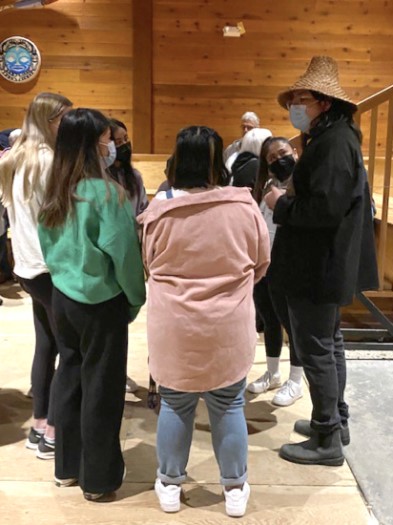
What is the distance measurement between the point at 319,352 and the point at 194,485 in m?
0.67

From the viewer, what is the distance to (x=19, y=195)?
2111 millimetres

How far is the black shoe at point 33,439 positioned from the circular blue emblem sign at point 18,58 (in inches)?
205

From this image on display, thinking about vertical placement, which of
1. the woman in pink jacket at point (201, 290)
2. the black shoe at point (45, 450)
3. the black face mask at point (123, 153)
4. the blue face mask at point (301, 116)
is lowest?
the black shoe at point (45, 450)

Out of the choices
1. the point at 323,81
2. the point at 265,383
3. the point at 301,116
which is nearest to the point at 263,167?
the point at 301,116

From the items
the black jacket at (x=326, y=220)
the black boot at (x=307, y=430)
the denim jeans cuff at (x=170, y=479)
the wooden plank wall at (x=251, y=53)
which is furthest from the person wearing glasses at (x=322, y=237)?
the wooden plank wall at (x=251, y=53)

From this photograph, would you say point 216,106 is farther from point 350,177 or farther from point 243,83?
point 350,177

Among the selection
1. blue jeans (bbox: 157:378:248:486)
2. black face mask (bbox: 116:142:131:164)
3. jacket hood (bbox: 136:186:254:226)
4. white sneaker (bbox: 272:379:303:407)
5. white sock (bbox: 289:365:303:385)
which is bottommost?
white sneaker (bbox: 272:379:303:407)

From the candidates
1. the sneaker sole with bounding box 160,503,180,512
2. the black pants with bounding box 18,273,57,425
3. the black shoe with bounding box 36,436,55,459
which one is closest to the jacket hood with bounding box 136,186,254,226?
the black pants with bounding box 18,273,57,425

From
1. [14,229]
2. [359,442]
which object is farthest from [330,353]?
[14,229]

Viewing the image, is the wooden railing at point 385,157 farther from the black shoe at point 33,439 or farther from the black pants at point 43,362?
the black shoe at point 33,439

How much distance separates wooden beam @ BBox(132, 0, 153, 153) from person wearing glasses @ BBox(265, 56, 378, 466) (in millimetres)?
4657

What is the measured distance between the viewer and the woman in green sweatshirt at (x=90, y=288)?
1.80 meters

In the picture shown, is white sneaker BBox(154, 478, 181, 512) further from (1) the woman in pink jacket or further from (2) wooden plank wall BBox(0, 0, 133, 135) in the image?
(2) wooden plank wall BBox(0, 0, 133, 135)

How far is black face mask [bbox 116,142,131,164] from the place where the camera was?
2643 millimetres
